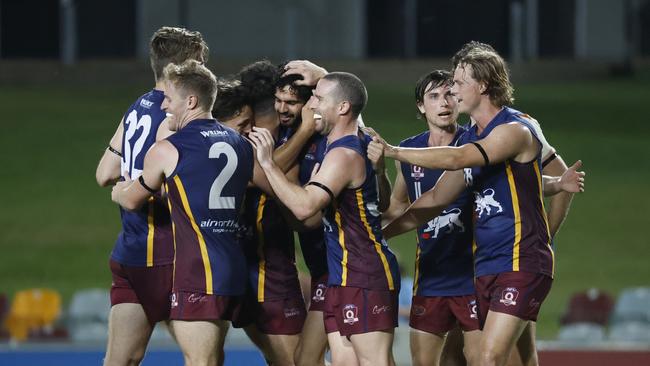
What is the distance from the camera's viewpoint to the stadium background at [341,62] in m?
20.4

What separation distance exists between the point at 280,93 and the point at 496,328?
156 cm

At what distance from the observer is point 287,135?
5.87m

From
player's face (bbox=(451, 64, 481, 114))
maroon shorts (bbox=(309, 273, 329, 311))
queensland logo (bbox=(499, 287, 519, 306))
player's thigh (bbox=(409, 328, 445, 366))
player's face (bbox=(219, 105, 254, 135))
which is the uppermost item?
player's face (bbox=(451, 64, 481, 114))

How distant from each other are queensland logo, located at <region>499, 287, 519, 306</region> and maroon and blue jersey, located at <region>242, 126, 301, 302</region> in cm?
108

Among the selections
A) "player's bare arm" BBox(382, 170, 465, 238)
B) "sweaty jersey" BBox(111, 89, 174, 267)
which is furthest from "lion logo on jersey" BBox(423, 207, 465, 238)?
"sweaty jersey" BBox(111, 89, 174, 267)

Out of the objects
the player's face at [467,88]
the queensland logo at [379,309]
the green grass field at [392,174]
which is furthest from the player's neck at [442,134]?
the green grass field at [392,174]

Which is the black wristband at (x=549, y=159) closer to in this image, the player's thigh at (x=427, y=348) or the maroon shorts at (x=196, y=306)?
A: the player's thigh at (x=427, y=348)

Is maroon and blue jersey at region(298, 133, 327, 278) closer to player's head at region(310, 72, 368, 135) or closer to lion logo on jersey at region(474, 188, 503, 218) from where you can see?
player's head at region(310, 72, 368, 135)

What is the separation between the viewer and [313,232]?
5855 millimetres

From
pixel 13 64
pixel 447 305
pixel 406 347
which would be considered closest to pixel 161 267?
pixel 447 305

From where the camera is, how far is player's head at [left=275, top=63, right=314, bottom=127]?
573 centimetres

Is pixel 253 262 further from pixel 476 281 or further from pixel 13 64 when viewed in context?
pixel 13 64

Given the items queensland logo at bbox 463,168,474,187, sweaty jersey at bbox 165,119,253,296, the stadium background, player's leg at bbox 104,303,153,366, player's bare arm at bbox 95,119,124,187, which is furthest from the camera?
the stadium background

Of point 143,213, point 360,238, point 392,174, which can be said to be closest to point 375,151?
point 360,238
